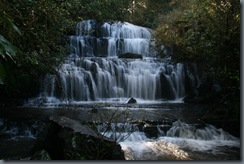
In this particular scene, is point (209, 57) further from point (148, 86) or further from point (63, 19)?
point (63, 19)

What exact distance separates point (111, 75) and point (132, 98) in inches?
67.6

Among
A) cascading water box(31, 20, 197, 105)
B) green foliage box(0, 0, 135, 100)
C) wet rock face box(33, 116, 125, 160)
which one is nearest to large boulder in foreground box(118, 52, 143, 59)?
cascading water box(31, 20, 197, 105)

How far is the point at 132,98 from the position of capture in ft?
18.5

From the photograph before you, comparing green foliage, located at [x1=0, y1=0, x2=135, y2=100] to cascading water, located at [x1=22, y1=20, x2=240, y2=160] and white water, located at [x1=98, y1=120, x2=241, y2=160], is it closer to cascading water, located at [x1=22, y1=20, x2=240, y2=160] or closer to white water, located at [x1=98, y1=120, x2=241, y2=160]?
cascading water, located at [x1=22, y1=20, x2=240, y2=160]

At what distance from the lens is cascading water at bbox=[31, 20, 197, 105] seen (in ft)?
21.2

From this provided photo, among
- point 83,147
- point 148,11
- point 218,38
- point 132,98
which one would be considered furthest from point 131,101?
point 148,11

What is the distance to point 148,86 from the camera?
6566 mm

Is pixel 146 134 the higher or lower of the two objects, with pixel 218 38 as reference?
lower

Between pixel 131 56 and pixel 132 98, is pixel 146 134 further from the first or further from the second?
pixel 131 56

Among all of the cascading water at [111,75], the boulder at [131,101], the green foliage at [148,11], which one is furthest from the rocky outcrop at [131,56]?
the boulder at [131,101]

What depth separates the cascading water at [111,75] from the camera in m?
6.46

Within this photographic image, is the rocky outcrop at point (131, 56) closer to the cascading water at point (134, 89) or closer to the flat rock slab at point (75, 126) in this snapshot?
the cascading water at point (134, 89)

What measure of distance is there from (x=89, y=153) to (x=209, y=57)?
9.88ft

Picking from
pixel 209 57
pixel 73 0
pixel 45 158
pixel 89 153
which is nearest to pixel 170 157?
pixel 89 153
